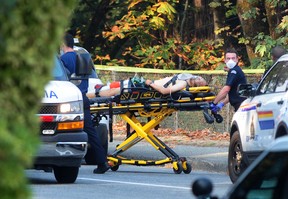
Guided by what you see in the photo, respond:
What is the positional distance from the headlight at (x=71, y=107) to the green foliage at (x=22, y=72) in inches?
371

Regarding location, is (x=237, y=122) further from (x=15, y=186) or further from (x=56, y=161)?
(x=15, y=186)

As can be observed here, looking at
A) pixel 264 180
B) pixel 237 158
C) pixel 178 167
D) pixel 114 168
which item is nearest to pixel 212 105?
pixel 178 167

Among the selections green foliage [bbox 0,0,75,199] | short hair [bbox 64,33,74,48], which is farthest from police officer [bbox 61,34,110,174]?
green foliage [bbox 0,0,75,199]

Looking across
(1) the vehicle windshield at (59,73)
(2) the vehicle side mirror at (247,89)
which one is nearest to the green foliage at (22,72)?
(1) the vehicle windshield at (59,73)

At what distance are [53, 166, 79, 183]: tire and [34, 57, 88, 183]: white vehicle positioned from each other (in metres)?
0.21

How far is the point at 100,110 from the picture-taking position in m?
16.0

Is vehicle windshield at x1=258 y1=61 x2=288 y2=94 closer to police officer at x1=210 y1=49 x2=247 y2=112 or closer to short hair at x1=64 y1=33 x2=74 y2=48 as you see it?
police officer at x1=210 y1=49 x2=247 y2=112

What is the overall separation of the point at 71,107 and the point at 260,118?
233 centimetres

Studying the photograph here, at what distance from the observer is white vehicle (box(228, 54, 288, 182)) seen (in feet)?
40.8

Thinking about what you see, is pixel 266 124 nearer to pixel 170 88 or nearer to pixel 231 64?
pixel 170 88

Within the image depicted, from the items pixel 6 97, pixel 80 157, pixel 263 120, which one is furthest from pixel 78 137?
pixel 6 97

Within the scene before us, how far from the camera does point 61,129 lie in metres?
13.1

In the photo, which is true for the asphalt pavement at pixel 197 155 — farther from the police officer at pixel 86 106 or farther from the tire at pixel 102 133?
the police officer at pixel 86 106

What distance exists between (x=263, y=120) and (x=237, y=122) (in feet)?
4.01
